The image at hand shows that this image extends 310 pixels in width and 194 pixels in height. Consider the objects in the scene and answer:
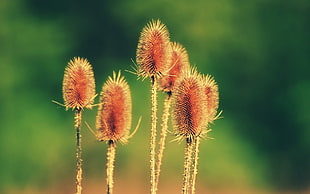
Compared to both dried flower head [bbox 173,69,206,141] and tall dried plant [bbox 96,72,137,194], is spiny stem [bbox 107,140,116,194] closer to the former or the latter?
tall dried plant [bbox 96,72,137,194]

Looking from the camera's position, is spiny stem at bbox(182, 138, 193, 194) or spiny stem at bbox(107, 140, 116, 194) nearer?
spiny stem at bbox(107, 140, 116, 194)

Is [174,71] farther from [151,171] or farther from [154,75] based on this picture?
[151,171]

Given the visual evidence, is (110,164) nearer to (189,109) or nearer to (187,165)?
(187,165)

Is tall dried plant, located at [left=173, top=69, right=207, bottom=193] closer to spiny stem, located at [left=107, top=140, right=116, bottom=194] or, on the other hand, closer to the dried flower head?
the dried flower head

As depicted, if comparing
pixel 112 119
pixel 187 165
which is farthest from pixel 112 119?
pixel 187 165

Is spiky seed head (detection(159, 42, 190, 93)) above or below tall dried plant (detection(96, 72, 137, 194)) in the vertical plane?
above

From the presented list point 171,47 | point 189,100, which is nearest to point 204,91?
point 189,100
